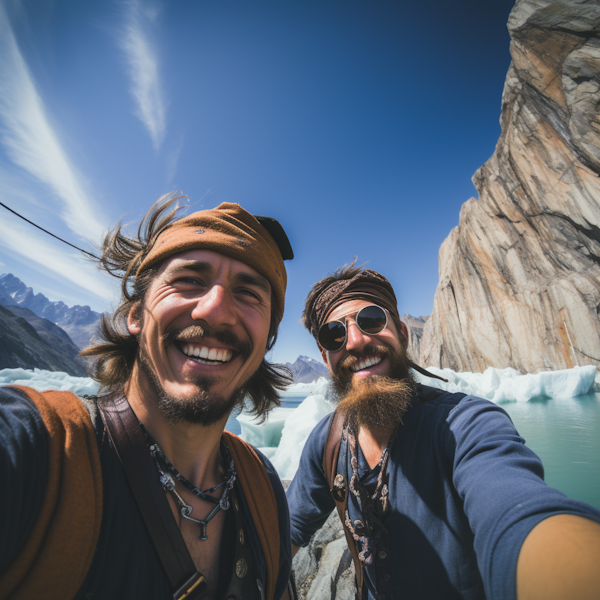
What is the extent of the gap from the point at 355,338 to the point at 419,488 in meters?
0.97

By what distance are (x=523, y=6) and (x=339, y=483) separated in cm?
2305

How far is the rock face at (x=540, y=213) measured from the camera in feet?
42.9

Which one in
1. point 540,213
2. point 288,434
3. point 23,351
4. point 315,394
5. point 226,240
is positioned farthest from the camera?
point 23,351

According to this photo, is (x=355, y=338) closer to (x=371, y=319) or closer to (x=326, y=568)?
(x=371, y=319)

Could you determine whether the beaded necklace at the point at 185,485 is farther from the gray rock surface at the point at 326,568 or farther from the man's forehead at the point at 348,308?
the gray rock surface at the point at 326,568

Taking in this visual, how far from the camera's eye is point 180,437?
1.22 meters

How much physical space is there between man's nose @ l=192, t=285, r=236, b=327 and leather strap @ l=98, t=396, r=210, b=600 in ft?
1.61

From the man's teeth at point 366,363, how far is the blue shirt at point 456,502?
0.38 meters

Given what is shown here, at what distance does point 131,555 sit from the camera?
896 mm

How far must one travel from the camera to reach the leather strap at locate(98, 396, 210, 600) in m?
0.92

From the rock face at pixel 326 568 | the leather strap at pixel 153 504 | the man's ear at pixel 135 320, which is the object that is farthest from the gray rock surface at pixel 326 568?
the man's ear at pixel 135 320

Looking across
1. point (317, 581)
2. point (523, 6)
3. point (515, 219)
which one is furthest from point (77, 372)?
point (523, 6)

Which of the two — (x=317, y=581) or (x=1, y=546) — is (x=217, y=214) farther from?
(x=317, y=581)

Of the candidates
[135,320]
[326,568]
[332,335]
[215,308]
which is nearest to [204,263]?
[215,308]
